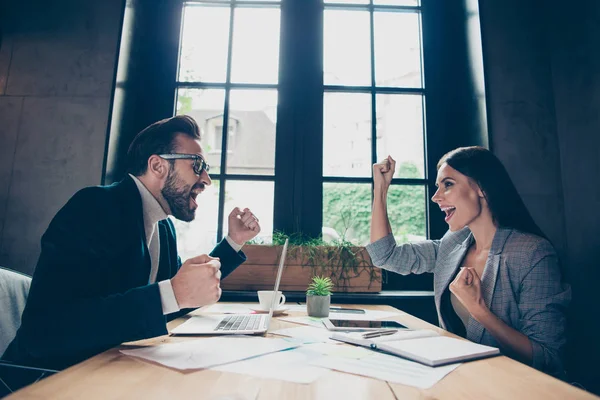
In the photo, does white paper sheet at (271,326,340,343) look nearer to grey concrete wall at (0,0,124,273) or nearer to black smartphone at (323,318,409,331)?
black smartphone at (323,318,409,331)

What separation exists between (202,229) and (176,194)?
824 mm

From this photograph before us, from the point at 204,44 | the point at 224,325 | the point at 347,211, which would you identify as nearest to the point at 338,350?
the point at 224,325

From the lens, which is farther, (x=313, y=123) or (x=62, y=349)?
(x=313, y=123)

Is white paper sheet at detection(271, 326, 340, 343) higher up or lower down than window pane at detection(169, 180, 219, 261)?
lower down

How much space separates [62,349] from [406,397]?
81 centimetres

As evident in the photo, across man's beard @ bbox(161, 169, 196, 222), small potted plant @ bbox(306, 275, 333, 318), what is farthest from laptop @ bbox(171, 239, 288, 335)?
man's beard @ bbox(161, 169, 196, 222)

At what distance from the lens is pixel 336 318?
1.30 metres

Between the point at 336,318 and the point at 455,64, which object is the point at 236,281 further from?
the point at 455,64

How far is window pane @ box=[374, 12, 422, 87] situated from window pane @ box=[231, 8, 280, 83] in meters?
0.75

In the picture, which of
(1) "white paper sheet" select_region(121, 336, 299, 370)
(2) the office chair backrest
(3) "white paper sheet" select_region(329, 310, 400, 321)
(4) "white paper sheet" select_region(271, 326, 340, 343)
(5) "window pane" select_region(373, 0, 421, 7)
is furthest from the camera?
(5) "window pane" select_region(373, 0, 421, 7)

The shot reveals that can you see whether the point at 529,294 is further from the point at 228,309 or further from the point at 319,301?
the point at 228,309

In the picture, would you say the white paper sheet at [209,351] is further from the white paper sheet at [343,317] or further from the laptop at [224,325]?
the white paper sheet at [343,317]

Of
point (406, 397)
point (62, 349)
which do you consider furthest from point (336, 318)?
point (62, 349)

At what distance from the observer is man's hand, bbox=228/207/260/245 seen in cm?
175
